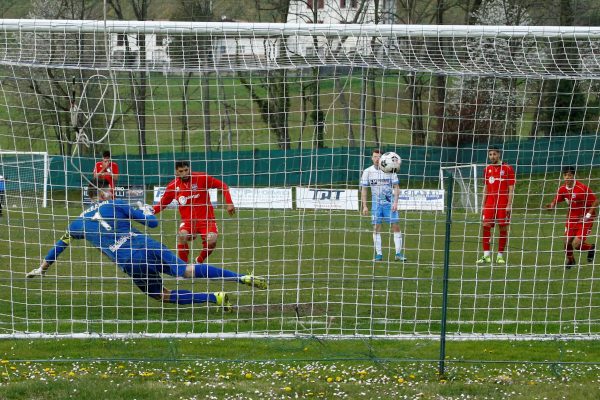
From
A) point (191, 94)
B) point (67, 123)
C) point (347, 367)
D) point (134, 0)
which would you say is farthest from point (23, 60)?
point (134, 0)

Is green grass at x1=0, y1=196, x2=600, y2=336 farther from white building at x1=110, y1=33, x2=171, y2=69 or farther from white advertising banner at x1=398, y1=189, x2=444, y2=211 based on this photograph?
white building at x1=110, y1=33, x2=171, y2=69

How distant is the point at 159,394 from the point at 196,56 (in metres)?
3.73

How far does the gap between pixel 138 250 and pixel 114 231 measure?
32 cm

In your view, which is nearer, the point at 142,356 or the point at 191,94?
the point at 142,356

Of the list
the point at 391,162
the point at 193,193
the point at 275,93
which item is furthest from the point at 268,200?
the point at 391,162

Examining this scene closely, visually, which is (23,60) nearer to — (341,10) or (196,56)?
(196,56)

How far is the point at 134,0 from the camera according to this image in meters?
34.2

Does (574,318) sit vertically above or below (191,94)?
below

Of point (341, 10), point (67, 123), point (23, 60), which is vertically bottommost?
point (67, 123)

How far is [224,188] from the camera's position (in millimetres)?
10508

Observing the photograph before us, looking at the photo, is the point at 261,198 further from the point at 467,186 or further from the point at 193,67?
the point at 467,186

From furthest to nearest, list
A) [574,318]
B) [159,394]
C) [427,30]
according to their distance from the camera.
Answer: [574,318]
[427,30]
[159,394]

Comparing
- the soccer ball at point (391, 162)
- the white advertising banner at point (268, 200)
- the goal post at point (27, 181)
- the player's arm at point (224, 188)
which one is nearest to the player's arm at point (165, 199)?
the player's arm at point (224, 188)

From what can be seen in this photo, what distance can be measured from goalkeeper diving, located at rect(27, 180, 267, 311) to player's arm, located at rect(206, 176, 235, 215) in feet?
2.33
